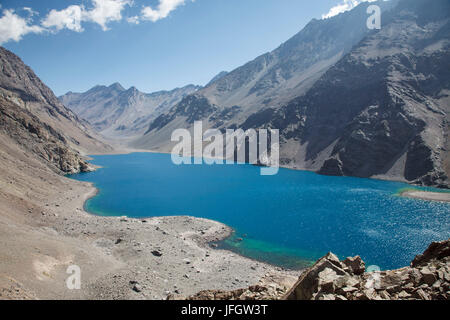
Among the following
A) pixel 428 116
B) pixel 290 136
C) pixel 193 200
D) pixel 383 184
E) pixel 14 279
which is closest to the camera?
pixel 14 279

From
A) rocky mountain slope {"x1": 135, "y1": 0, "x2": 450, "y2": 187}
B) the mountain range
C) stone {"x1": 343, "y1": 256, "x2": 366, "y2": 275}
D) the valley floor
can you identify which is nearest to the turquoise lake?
the valley floor

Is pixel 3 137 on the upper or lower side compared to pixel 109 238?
upper

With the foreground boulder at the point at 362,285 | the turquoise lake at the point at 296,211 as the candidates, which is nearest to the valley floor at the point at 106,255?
the foreground boulder at the point at 362,285

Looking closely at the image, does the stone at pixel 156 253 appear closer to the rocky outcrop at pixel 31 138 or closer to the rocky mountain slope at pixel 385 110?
the rocky outcrop at pixel 31 138

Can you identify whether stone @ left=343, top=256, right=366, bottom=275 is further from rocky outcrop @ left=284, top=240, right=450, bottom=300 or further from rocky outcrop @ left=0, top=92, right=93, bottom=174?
rocky outcrop @ left=0, top=92, right=93, bottom=174

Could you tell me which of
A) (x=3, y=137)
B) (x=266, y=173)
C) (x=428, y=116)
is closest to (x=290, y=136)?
(x=266, y=173)

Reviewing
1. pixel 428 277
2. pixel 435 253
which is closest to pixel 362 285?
pixel 428 277

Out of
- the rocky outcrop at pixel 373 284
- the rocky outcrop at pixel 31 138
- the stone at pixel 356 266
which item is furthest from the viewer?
the rocky outcrop at pixel 31 138
